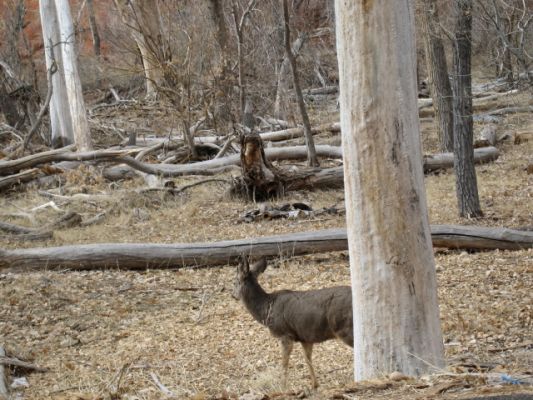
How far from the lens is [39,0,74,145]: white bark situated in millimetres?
23547

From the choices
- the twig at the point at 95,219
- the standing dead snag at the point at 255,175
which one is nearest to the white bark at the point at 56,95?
the twig at the point at 95,219

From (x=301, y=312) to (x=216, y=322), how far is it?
2680mm

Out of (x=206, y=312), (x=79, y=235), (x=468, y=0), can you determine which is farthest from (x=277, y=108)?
(x=206, y=312)

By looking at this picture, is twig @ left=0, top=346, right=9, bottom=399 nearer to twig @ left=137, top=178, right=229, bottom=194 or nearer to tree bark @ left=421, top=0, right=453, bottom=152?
twig @ left=137, top=178, right=229, bottom=194

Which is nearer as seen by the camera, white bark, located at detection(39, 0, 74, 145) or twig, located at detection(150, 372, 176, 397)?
twig, located at detection(150, 372, 176, 397)

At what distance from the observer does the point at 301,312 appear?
7.23m

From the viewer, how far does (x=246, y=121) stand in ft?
67.4

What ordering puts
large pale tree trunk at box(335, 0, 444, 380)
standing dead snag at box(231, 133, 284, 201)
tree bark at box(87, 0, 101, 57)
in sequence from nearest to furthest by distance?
large pale tree trunk at box(335, 0, 444, 380) → standing dead snag at box(231, 133, 284, 201) → tree bark at box(87, 0, 101, 57)

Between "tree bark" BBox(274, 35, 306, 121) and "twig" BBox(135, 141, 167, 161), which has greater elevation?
"tree bark" BBox(274, 35, 306, 121)

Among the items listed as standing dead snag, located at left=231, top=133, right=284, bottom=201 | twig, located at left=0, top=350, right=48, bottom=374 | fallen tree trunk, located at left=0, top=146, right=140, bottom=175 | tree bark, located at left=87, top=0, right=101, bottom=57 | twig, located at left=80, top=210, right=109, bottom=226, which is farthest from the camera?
tree bark, located at left=87, top=0, right=101, bottom=57

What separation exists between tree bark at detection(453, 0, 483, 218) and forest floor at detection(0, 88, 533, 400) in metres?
0.35

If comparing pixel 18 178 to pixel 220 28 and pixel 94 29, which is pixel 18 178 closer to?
pixel 220 28

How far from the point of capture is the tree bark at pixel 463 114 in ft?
40.1

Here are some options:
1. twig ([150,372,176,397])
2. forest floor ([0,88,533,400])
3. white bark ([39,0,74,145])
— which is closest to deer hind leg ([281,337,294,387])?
forest floor ([0,88,533,400])
